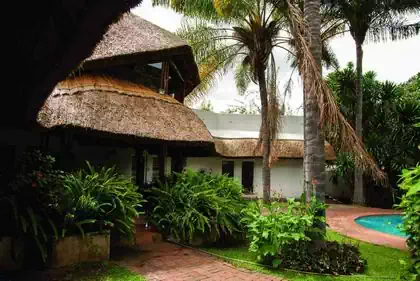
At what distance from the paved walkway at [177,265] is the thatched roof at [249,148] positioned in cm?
1140

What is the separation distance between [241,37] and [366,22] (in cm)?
683

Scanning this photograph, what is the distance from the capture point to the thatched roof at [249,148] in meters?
17.9

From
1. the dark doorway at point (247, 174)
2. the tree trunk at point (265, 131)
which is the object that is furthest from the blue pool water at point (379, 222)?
the dark doorway at point (247, 174)

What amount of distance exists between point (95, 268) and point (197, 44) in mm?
9920

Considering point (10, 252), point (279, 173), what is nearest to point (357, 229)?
point (10, 252)

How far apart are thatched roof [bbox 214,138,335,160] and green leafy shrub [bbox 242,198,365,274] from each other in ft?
39.6

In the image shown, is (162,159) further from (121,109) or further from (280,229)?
(280,229)

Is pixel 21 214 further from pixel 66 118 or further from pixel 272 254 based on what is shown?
pixel 272 254

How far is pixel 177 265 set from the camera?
557cm

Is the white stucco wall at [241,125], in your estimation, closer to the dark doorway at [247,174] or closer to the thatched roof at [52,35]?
the dark doorway at [247,174]

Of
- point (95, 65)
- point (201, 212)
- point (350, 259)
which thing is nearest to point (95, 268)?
point (201, 212)

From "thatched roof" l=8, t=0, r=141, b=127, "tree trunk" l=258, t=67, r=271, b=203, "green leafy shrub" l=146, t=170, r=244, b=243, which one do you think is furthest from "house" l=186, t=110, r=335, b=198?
"thatched roof" l=8, t=0, r=141, b=127

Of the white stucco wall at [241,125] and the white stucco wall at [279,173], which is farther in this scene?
the white stucco wall at [241,125]

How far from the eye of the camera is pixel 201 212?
709 cm
